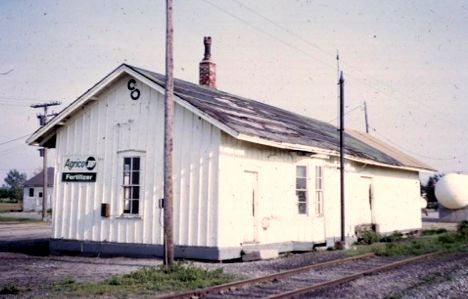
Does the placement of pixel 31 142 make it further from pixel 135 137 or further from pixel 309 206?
pixel 309 206

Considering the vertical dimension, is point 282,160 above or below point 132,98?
below

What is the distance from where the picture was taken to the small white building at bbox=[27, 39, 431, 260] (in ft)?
48.3

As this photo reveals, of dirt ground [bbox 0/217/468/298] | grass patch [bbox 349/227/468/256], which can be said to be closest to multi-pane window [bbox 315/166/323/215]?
grass patch [bbox 349/227/468/256]

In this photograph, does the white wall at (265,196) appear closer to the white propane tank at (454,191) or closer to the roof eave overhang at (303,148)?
the roof eave overhang at (303,148)

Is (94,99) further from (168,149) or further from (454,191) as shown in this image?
(454,191)

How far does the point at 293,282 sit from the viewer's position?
11.2 meters

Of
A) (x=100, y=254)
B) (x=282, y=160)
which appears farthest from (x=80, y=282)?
(x=282, y=160)

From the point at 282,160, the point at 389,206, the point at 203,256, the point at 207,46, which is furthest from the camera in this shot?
the point at 389,206

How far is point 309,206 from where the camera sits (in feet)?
60.0

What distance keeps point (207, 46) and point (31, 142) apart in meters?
8.52

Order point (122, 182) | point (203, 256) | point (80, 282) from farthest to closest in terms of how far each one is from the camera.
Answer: point (122, 182) < point (203, 256) < point (80, 282)

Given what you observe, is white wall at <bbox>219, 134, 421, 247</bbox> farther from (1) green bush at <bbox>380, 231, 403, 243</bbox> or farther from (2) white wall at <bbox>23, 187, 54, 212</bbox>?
(2) white wall at <bbox>23, 187, 54, 212</bbox>

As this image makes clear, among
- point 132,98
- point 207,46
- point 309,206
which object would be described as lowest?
point 309,206

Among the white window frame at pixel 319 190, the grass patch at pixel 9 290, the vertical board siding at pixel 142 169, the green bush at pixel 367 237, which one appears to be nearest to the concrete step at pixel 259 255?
the vertical board siding at pixel 142 169
